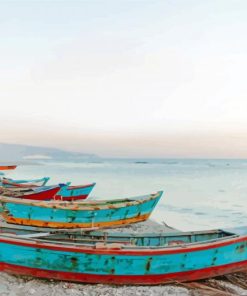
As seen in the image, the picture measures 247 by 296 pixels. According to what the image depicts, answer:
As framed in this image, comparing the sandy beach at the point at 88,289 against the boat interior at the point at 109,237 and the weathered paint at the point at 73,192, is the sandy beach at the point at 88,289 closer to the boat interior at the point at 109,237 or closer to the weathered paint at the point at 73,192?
the boat interior at the point at 109,237

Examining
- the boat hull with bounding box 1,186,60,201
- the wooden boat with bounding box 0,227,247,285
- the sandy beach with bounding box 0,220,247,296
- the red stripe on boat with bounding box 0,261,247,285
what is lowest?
the sandy beach with bounding box 0,220,247,296

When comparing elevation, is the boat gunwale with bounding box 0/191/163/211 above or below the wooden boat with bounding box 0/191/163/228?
above

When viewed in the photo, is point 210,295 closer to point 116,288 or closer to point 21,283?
point 116,288

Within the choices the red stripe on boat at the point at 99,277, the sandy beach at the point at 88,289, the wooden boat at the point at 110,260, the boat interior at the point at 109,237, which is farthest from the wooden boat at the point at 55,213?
the sandy beach at the point at 88,289

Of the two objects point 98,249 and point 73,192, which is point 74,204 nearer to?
point 98,249

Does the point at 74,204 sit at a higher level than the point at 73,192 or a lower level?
higher

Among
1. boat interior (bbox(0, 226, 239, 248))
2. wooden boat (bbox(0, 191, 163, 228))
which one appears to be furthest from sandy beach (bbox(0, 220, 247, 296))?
wooden boat (bbox(0, 191, 163, 228))

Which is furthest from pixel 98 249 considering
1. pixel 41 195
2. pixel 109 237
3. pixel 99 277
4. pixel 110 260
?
pixel 41 195

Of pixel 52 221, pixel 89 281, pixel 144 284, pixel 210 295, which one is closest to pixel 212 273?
pixel 210 295

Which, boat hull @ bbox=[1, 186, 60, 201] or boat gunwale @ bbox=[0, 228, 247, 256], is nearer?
boat gunwale @ bbox=[0, 228, 247, 256]

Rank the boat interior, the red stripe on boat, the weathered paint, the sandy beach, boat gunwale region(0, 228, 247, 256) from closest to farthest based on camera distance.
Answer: the sandy beach, boat gunwale region(0, 228, 247, 256), the red stripe on boat, the boat interior, the weathered paint

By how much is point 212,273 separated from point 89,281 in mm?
3579

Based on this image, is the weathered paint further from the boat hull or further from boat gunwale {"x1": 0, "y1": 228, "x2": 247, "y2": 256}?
boat gunwale {"x1": 0, "y1": 228, "x2": 247, "y2": 256}

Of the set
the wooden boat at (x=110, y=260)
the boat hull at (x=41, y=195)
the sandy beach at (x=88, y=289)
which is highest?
the boat hull at (x=41, y=195)
